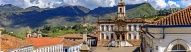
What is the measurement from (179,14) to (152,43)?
193cm

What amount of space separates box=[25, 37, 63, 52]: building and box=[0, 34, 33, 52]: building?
473 cm

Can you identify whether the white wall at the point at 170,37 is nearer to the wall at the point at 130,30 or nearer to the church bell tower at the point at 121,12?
the wall at the point at 130,30

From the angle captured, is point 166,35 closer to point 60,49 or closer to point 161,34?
point 161,34

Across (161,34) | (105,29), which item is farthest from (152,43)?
(105,29)

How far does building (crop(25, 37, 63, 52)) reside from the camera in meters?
61.5

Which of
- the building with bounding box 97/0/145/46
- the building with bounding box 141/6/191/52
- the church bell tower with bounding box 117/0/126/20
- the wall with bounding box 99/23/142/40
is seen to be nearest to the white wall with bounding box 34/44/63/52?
the building with bounding box 97/0/145/46

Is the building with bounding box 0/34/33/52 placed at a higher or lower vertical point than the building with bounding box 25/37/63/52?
higher

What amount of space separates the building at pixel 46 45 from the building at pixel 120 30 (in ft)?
39.4

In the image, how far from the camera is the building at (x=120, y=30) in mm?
82438

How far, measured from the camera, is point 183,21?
1510 centimetres

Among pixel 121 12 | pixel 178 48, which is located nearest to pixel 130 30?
pixel 121 12

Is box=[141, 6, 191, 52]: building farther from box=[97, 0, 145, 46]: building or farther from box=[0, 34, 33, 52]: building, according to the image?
box=[97, 0, 145, 46]: building

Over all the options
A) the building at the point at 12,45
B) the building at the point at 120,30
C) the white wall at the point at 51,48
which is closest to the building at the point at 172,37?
the building at the point at 12,45

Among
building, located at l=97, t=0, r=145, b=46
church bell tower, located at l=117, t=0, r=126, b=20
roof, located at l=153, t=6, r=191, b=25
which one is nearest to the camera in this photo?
roof, located at l=153, t=6, r=191, b=25
